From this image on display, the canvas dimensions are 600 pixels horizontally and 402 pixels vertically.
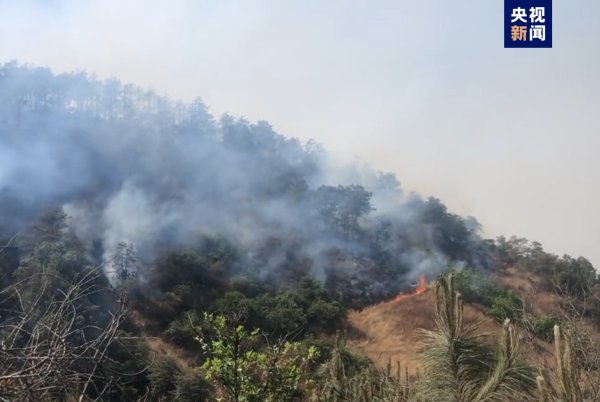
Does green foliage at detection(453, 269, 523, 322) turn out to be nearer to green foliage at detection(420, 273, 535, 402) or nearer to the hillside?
the hillside

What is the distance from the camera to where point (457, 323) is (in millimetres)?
3701

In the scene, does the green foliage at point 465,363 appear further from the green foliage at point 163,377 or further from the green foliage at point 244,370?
the green foliage at point 163,377

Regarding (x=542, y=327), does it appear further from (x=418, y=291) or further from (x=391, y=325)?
(x=418, y=291)

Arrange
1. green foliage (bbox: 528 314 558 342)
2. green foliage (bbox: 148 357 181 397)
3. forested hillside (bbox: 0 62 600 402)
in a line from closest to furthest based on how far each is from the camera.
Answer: green foliage (bbox: 528 314 558 342) < green foliage (bbox: 148 357 181 397) < forested hillside (bbox: 0 62 600 402)

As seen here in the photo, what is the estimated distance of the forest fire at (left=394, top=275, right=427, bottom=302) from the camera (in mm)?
31766

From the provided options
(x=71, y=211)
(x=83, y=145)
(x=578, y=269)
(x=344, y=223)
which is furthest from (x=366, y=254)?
(x=83, y=145)

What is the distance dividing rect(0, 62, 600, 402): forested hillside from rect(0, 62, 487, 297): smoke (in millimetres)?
156

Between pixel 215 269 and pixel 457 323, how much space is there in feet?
92.4

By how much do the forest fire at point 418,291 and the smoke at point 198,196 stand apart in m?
1.18

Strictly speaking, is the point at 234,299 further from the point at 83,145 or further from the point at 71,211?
the point at 83,145

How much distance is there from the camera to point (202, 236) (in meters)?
35.3

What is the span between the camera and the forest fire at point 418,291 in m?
31.8

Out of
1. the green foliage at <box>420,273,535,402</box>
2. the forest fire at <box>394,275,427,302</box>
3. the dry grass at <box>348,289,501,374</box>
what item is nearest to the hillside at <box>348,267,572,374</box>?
the dry grass at <box>348,289,501,374</box>

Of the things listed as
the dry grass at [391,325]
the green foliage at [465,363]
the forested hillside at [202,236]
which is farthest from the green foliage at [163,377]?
the green foliage at [465,363]
